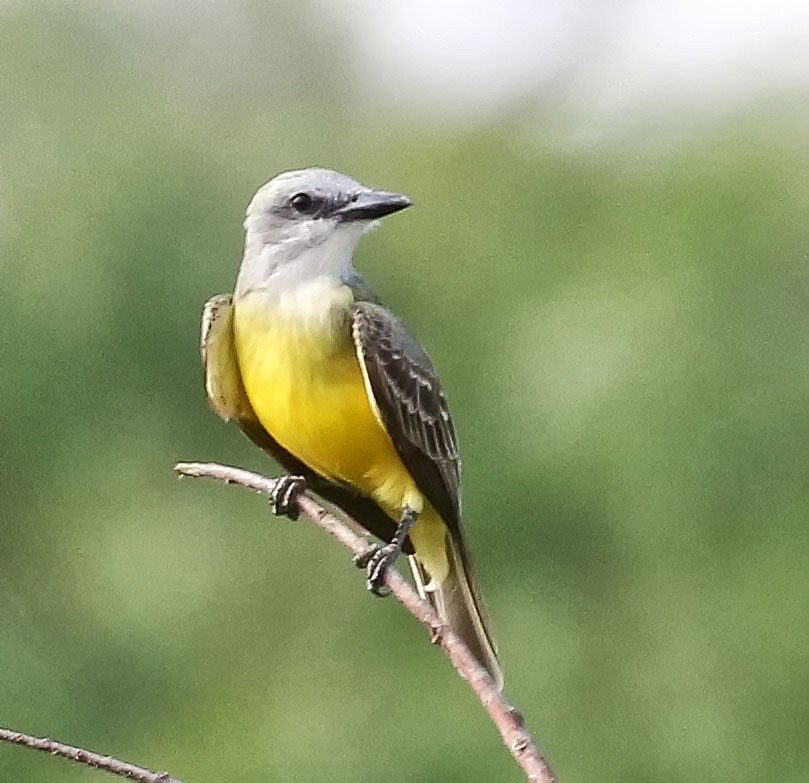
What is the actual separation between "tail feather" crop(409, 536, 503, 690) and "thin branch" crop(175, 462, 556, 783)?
0.77 feet

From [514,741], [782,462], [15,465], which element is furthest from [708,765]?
[514,741]

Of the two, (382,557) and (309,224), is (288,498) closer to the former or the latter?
(382,557)

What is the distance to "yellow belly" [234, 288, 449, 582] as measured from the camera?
1.19 m

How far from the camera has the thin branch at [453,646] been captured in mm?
642

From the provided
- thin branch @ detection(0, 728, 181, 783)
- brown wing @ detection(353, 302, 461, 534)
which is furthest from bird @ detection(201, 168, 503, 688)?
thin branch @ detection(0, 728, 181, 783)

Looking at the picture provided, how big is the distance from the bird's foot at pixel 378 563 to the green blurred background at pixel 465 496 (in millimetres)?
1154

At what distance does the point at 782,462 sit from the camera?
2496 millimetres

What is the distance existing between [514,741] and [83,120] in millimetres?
2695

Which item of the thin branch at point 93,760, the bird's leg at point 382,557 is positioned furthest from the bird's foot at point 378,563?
the thin branch at point 93,760

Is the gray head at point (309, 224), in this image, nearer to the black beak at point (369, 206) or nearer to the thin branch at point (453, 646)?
the black beak at point (369, 206)

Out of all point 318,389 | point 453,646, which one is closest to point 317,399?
point 318,389

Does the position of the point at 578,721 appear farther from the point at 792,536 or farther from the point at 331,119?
the point at 331,119

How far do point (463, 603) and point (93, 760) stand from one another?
61 centimetres

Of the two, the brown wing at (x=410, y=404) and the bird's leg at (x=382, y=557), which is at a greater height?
the brown wing at (x=410, y=404)
